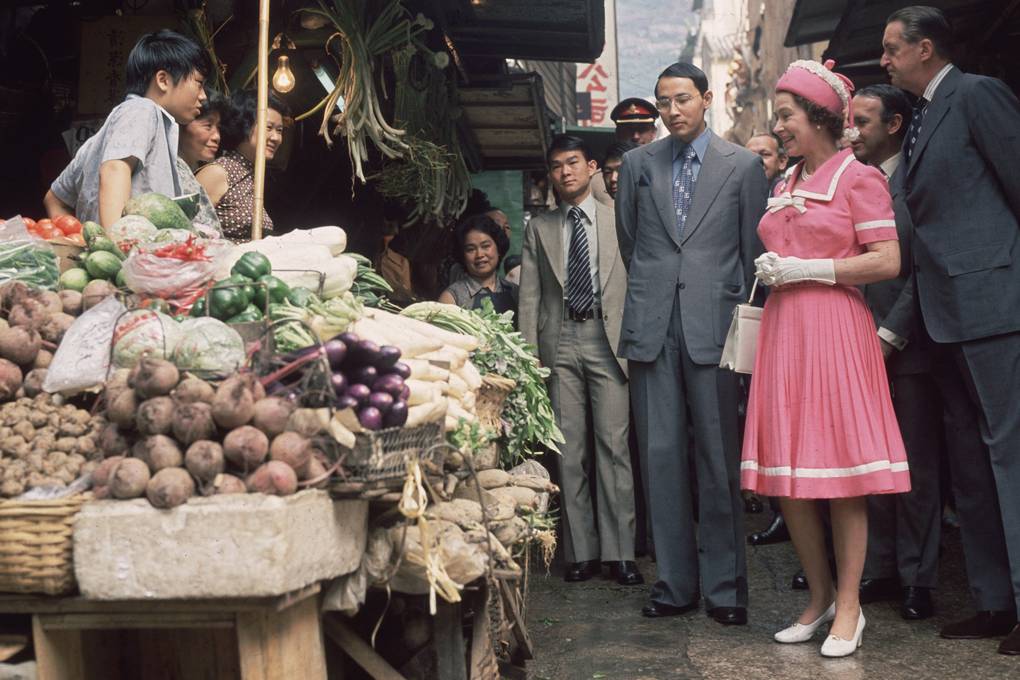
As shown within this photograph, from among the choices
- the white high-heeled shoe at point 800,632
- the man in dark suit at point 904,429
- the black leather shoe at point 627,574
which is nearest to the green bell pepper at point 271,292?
the white high-heeled shoe at point 800,632

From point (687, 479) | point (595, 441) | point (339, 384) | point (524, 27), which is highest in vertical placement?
point (524, 27)

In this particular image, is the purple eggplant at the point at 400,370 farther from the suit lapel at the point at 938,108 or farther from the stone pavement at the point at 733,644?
the suit lapel at the point at 938,108

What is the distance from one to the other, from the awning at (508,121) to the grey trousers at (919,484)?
18.5 feet

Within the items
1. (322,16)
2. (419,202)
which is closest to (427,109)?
(419,202)

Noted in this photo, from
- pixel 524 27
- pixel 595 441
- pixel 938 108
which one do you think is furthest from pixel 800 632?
pixel 524 27

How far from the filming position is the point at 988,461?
5074 millimetres

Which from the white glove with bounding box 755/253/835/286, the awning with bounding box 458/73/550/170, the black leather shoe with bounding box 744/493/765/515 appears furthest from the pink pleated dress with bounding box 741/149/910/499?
the awning with bounding box 458/73/550/170

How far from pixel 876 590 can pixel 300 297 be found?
3.55m

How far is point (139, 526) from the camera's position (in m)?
2.97

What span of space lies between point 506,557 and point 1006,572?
243 centimetres

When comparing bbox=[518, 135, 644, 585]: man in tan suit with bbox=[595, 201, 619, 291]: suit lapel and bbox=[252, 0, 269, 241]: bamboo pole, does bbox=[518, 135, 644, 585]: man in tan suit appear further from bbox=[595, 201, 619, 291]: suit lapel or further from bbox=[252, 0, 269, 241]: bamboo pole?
bbox=[252, 0, 269, 241]: bamboo pole

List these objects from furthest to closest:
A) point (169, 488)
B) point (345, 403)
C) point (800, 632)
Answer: point (800, 632) < point (345, 403) < point (169, 488)

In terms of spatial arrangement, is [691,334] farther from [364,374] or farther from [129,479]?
[129,479]

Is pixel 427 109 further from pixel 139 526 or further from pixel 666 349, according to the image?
pixel 139 526
